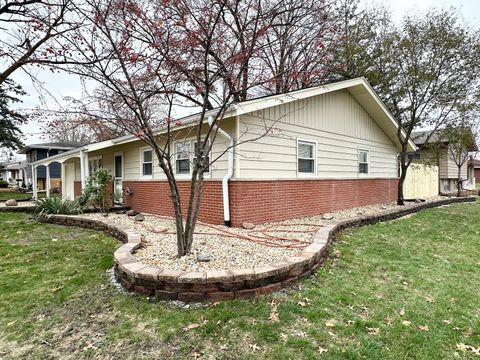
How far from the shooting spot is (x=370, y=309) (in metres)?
3.32

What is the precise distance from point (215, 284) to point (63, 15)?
7.24 m

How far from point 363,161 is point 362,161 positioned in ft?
0.32

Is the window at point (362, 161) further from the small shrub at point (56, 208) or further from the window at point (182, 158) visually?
the small shrub at point (56, 208)

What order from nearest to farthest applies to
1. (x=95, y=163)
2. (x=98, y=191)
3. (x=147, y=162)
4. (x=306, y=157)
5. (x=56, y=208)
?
1. (x=306, y=157)
2. (x=56, y=208)
3. (x=98, y=191)
4. (x=147, y=162)
5. (x=95, y=163)

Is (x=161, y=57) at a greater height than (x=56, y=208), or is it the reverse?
(x=161, y=57)

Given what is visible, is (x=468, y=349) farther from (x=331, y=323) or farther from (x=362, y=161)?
(x=362, y=161)

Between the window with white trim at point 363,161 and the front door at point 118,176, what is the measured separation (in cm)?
932

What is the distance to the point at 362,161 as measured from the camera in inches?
455

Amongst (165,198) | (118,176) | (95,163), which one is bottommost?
(165,198)

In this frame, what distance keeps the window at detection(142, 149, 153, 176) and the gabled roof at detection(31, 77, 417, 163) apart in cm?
72

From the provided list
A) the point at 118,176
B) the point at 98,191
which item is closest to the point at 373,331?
the point at 98,191

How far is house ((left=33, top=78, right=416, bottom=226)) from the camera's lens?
7031mm

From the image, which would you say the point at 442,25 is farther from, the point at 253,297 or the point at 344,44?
the point at 253,297

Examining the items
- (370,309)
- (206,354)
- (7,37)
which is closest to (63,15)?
(7,37)
